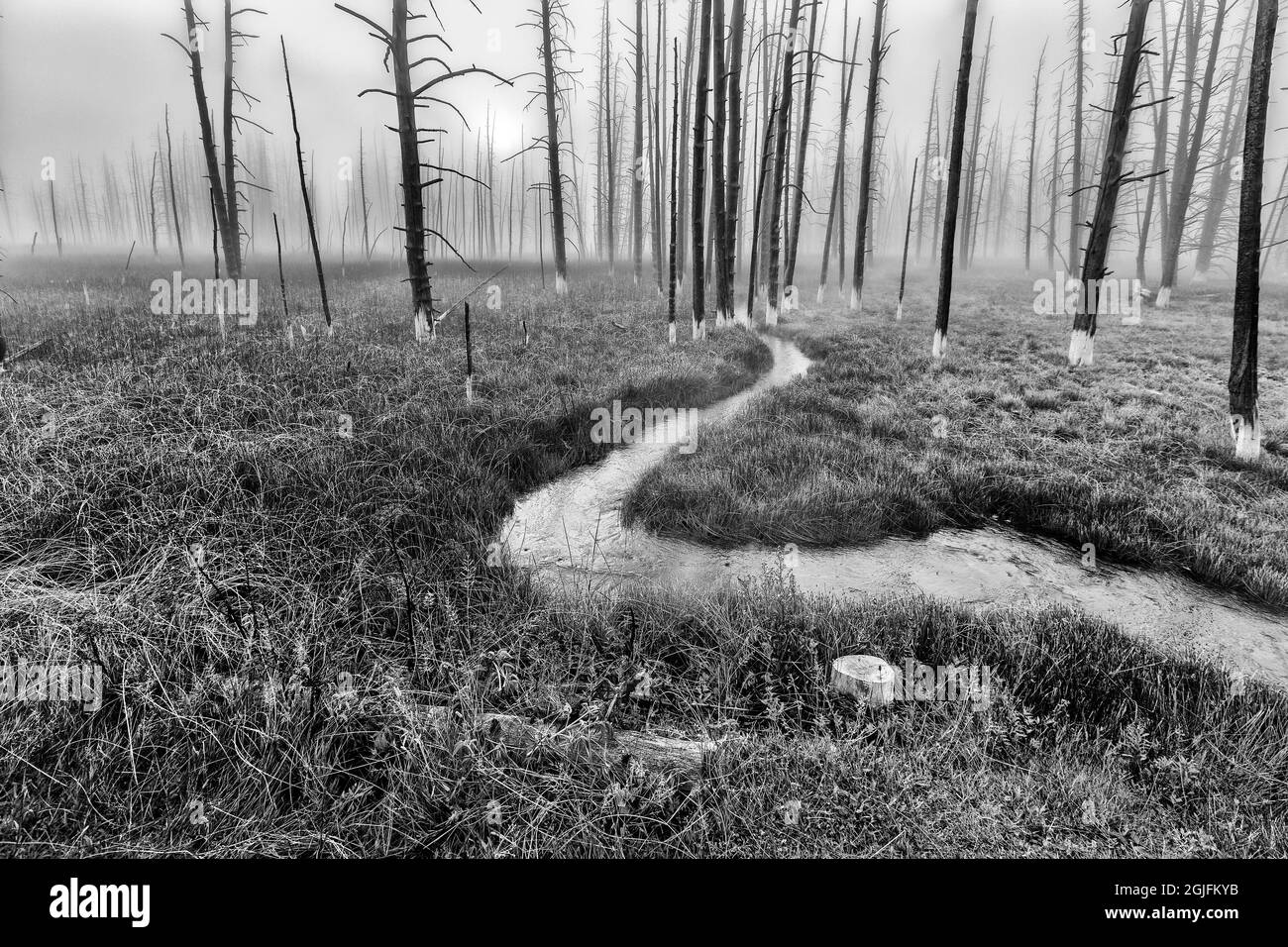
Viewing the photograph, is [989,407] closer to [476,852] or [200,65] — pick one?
[476,852]

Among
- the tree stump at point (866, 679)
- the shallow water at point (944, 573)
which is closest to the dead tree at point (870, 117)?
the shallow water at point (944, 573)

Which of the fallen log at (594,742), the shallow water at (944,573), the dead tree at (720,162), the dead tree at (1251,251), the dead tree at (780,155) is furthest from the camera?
the dead tree at (780,155)

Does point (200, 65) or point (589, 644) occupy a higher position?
point (200, 65)

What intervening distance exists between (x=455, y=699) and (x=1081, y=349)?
15.3 meters

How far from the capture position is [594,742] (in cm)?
250

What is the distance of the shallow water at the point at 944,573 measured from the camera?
3.87 meters

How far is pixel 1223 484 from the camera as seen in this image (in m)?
6.05

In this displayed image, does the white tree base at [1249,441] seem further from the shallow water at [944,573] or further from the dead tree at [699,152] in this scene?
the dead tree at [699,152]

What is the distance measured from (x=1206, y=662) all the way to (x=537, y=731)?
3.80m

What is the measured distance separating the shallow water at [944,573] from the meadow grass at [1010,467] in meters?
0.29

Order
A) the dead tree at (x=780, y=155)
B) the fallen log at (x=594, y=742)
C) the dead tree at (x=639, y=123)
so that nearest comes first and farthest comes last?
the fallen log at (x=594, y=742)
the dead tree at (x=780, y=155)
the dead tree at (x=639, y=123)

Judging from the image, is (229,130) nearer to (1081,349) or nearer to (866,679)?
(866,679)

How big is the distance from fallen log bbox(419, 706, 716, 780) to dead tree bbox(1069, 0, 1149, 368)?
14286 millimetres

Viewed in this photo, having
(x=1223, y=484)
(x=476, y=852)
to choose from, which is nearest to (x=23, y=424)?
(x=476, y=852)
